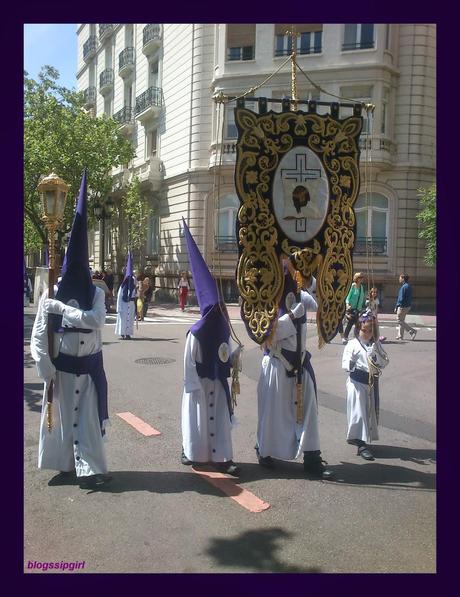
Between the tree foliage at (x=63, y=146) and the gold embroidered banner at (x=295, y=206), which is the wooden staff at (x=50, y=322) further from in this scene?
the tree foliage at (x=63, y=146)

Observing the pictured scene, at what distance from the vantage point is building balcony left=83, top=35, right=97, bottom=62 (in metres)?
33.6

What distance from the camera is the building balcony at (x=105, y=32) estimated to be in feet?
101

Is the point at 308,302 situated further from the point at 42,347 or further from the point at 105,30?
the point at 105,30

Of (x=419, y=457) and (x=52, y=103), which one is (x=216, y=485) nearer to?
(x=419, y=457)

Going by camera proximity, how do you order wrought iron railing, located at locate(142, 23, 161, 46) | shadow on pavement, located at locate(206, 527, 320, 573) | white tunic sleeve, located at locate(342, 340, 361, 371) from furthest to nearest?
wrought iron railing, located at locate(142, 23, 161, 46), white tunic sleeve, located at locate(342, 340, 361, 371), shadow on pavement, located at locate(206, 527, 320, 573)

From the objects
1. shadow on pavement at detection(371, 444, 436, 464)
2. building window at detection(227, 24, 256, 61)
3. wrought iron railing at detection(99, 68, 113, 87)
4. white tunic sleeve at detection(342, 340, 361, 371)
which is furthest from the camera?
wrought iron railing at detection(99, 68, 113, 87)

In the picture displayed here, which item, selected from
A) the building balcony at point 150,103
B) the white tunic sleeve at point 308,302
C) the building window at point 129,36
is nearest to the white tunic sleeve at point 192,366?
the white tunic sleeve at point 308,302

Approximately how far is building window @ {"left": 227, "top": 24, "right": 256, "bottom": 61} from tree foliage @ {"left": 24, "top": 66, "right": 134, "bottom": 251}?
22.1 feet

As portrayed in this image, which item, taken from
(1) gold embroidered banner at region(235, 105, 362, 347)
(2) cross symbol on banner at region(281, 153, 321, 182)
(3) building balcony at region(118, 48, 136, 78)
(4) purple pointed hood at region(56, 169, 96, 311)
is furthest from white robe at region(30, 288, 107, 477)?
(3) building balcony at region(118, 48, 136, 78)

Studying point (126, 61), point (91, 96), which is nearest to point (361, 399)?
point (126, 61)

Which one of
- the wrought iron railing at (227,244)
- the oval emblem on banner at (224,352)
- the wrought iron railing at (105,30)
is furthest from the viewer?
the wrought iron railing at (105,30)

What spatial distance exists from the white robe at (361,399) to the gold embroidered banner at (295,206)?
0.74 metres

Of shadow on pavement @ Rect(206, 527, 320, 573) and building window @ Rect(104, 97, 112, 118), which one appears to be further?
building window @ Rect(104, 97, 112, 118)

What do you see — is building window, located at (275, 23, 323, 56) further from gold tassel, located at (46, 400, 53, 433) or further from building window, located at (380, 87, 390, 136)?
gold tassel, located at (46, 400, 53, 433)
